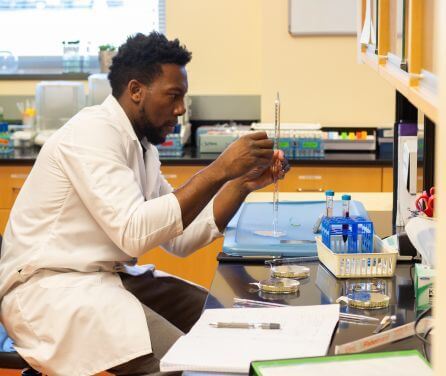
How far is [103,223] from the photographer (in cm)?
207

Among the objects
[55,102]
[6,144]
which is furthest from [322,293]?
[55,102]

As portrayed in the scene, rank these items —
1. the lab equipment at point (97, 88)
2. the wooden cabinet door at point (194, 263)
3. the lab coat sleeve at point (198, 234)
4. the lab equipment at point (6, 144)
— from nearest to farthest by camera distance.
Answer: the lab coat sleeve at point (198, 234) < the wooden cabinet door at point (194, 263) < the lab equipment at point (6, 144) < the lab equipment at point (97, 88)

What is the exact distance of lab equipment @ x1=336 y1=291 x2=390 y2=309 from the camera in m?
1.75

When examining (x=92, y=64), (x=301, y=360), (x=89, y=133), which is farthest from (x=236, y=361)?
(x=92, y=64)

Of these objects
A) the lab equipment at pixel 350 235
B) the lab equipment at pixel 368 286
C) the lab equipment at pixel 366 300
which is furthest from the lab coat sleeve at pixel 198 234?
the lab equipment at pixel 366 300

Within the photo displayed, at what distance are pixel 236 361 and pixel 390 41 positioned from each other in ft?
3.59

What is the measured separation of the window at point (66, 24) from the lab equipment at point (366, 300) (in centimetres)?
334

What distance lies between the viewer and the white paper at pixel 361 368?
1.27 metres

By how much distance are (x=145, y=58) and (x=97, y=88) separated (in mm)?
2152

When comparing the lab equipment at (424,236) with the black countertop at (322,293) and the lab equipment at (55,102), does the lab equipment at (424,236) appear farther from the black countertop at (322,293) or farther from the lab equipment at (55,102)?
the lab equipment at (55,102)

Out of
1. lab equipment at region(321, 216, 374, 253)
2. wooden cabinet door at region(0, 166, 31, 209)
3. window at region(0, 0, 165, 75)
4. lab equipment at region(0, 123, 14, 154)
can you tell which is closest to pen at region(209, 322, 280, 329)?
lab equipment at region(321, 216, 374, 253)

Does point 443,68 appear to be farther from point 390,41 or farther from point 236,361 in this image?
point 390,41

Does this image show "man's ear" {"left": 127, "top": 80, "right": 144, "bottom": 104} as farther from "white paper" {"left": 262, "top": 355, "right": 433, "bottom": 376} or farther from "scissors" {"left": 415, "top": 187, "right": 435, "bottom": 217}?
"white paper" {"left": 262, "top": 355, "right": 433, "bottom": 376}

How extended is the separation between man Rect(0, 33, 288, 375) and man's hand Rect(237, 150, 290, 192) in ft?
0.05
